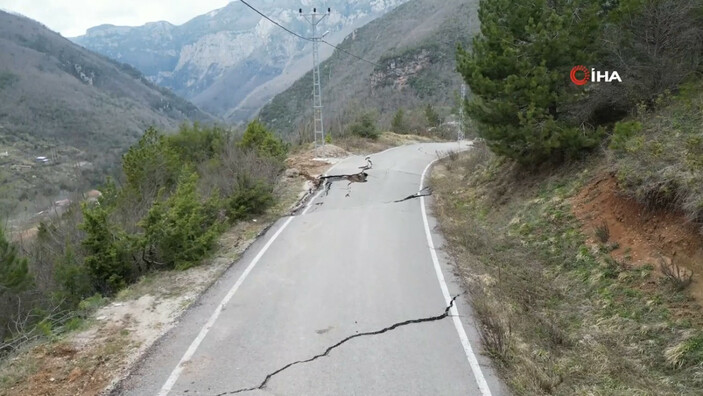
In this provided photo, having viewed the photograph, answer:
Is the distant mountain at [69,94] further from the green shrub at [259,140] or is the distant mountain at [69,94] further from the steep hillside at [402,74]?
the green shrub at [259,140]

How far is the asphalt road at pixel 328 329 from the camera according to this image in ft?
17.2

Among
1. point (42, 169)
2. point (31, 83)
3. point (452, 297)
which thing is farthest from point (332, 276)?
point (31, 83)

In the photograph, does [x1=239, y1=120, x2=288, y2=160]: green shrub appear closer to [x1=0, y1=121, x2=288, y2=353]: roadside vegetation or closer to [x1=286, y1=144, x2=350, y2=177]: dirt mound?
[x1=0, y1=121, x2=288, y2=353]: roadside vegetation

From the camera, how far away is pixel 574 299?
7641 mm

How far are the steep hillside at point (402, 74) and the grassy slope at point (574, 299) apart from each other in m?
72.8

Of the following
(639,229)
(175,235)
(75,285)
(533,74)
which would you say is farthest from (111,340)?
(533,74)

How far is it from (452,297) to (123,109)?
145 meters

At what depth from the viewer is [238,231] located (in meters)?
12.5

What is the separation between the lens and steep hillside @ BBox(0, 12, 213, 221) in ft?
257

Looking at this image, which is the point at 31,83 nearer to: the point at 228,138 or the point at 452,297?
the point at 228,138

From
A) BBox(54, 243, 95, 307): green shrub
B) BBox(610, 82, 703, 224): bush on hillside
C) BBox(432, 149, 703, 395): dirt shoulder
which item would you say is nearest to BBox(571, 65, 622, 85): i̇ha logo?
BBox(610, 82, 703, 224): bush on hillside

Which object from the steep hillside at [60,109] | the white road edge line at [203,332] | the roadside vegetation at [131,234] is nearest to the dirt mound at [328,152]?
the roadside vegetation at [131,234]

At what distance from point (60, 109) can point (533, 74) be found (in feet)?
416

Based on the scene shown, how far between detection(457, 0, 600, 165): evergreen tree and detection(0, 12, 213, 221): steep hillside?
41.6 meters
